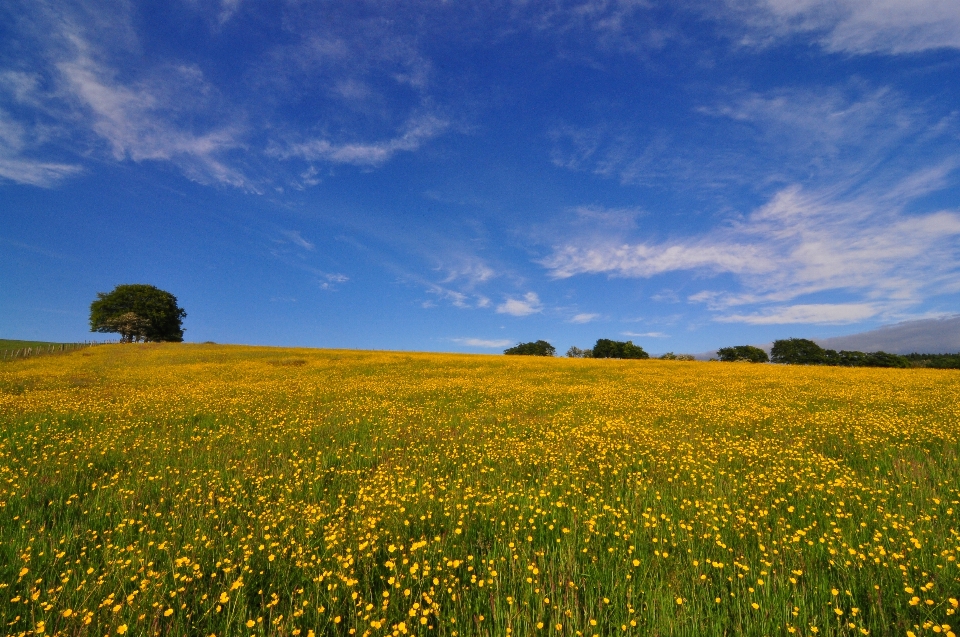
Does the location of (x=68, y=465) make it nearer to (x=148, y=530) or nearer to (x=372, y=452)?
(x=148, y=530)

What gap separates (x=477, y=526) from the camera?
5.65 metres

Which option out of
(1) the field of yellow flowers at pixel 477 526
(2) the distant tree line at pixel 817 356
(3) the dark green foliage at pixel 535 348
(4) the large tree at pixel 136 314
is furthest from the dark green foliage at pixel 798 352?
(4) the large tree at pixel 136 314

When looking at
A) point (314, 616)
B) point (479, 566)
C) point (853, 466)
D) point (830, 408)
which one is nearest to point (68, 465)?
point (314, 616)

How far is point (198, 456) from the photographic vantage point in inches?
353

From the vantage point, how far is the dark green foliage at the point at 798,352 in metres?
83.4

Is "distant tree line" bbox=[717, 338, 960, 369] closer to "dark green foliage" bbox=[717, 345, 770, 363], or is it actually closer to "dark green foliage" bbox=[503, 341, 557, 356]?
"dark green foliage" bbox=[717, 345, 770, 363]

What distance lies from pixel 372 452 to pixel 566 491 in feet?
15.3

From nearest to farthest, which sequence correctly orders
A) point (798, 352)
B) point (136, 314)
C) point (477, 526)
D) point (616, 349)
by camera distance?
point (477, 526), point (136, 314), point (798, 352), point (616, 349)

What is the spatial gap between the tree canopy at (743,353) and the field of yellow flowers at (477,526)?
264ft

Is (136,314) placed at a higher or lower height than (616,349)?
higher

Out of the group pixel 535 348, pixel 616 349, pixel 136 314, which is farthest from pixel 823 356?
pixel 136 314

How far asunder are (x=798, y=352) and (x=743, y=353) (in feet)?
48.1

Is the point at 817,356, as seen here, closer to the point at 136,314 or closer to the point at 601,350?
the point at 601,350

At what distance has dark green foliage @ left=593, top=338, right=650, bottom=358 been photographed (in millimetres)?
88438
